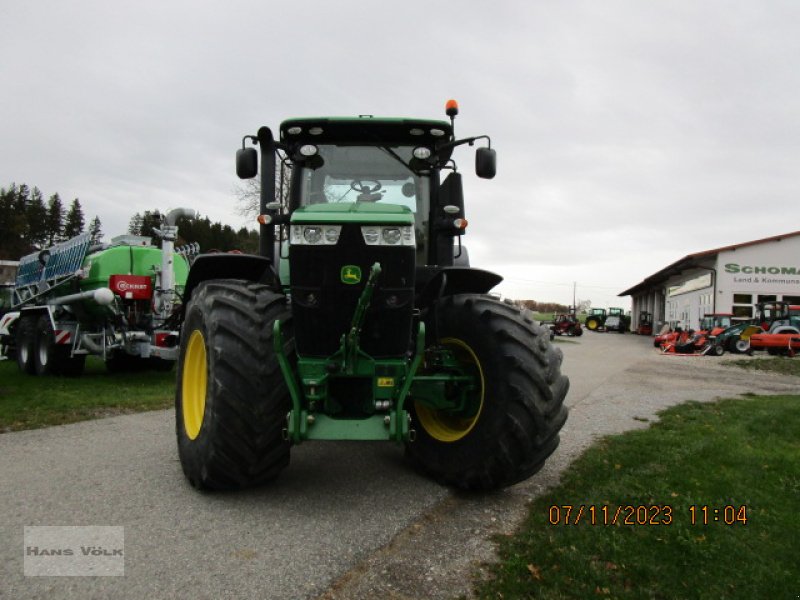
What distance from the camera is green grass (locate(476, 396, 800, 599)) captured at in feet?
9.29

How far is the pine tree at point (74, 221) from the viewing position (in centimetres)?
8431

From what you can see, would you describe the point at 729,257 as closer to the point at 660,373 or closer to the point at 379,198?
the point at 660,373

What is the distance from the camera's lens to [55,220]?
8144cm

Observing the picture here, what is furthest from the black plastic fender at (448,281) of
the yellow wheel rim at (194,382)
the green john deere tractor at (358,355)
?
the yellow wheel rim at (194,382)

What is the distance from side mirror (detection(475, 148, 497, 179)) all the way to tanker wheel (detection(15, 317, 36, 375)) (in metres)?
9.93

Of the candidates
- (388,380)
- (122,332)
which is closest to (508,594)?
(388,380)

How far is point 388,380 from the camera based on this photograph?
12.3 feet

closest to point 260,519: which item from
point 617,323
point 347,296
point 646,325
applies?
point 347,296

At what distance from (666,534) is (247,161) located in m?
3.78

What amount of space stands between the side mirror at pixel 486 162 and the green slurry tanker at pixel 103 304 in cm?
634

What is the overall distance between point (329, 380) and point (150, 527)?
1289 millimetres

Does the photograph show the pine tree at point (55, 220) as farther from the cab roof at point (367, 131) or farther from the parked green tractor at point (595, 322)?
the cab roof at point (367, 131)

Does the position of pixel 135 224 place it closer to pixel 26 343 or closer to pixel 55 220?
pixel 55 220

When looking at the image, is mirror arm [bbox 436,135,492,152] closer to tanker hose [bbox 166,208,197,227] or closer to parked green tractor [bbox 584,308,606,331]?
tanker hose [bbox 166,208,197,227]
